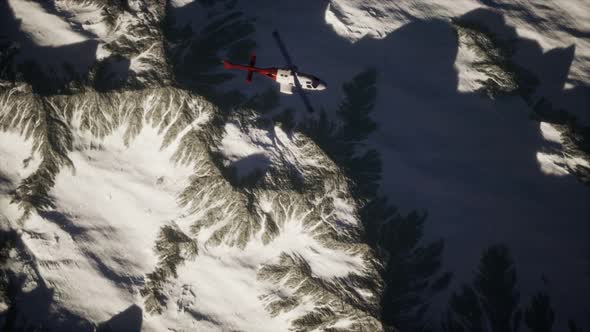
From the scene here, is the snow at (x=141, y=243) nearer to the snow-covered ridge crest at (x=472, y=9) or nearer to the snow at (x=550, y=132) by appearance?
the snow-covered ridge crest at (x=472, y=9)

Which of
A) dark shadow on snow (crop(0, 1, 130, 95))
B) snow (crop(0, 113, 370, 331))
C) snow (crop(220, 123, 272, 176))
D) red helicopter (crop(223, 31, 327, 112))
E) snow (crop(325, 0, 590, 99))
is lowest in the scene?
snow (crop(0, 113, 370, 331))

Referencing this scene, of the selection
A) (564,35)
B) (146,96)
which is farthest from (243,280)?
(564,35)

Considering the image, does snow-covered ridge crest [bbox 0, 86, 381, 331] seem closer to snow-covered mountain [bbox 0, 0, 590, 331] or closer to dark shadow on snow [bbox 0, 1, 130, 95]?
snow-covered mountain [bbox 0, 0, 590, 331]

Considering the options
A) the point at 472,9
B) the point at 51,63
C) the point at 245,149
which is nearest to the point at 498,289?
the point at 245,149

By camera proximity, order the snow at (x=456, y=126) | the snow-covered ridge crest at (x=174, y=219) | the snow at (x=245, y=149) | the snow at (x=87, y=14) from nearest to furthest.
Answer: the snow-covered ridge crest at (x=174, y=219) < the snow at (x=245, y=149) < the snow at (x=456, y=126) < the snow at (x=87, y=14)

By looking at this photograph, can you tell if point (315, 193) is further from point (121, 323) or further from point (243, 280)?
point (121, 323)

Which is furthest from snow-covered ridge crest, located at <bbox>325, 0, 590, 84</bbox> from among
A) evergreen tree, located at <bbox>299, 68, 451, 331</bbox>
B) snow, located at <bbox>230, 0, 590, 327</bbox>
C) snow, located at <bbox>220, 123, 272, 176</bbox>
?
snow, located at <bbox>220, 123, 272, 176</bbox>

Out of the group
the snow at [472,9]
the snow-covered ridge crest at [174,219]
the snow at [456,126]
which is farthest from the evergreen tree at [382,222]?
the snow at [472,9]
